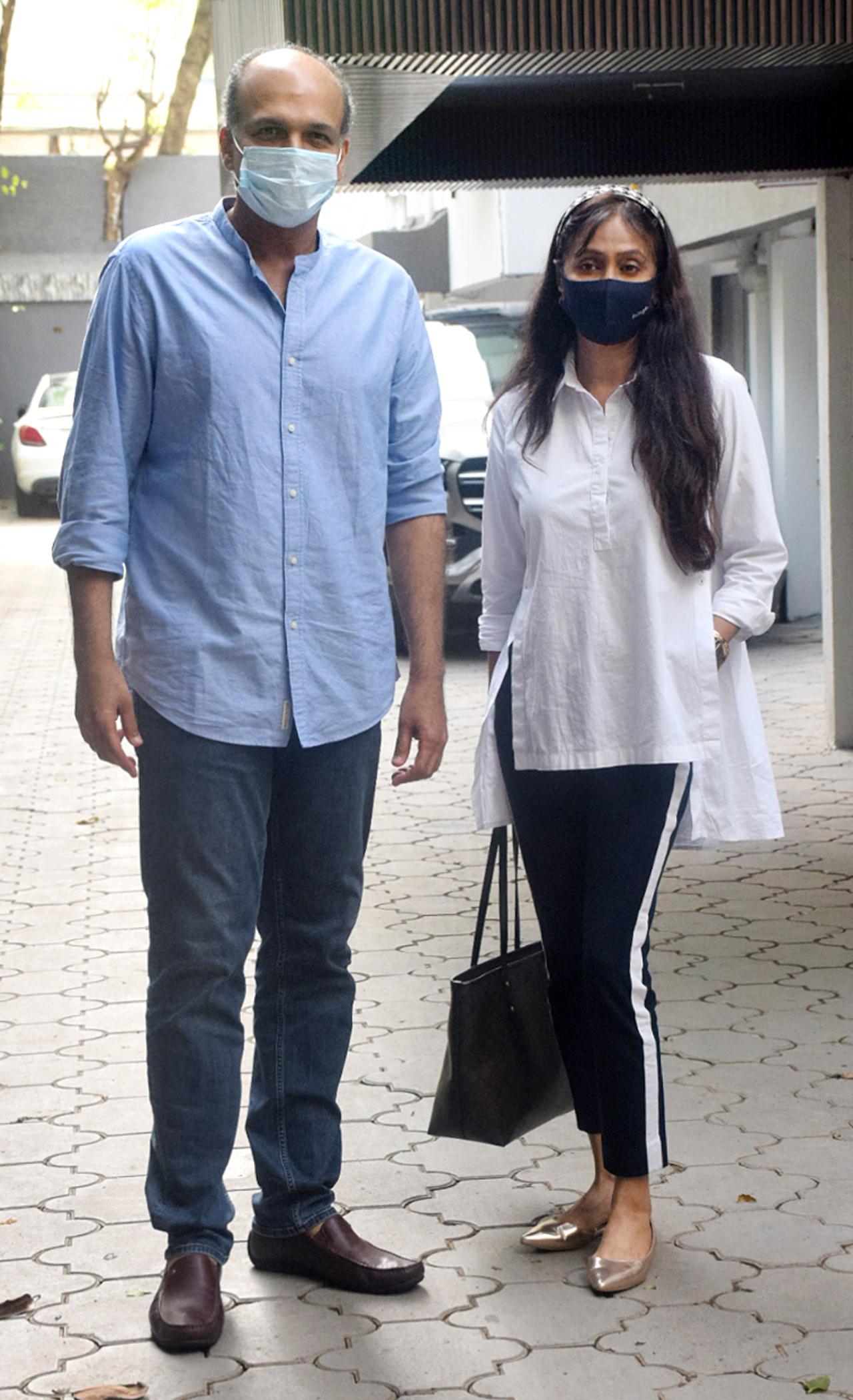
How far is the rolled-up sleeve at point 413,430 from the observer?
12.1 feet

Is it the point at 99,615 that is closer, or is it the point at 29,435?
the point at 99,615

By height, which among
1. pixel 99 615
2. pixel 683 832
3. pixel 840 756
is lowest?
pixel 840 756

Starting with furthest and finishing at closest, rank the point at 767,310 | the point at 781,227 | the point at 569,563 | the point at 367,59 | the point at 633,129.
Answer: the point at 767,310 < the point at 781,227 < the point at 633,129 < the point at 367,59 < the point at 569,563

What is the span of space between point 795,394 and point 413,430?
442 inches

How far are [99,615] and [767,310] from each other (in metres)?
12.1

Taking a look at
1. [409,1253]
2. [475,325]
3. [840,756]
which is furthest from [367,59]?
[475,325]

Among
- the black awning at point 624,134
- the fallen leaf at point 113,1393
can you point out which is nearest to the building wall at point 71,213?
the black awning at point 624,134

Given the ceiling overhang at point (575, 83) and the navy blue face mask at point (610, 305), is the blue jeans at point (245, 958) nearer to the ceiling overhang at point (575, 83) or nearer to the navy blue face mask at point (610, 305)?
the navy blue face mask at point (610, 305)

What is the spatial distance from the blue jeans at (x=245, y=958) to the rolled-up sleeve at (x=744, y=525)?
76 centimetres

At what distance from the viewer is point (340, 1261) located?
3734 mm

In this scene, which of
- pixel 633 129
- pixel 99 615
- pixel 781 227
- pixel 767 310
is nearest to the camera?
pixel 99 615

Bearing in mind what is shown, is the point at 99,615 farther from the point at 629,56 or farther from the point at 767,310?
the point at 767,310

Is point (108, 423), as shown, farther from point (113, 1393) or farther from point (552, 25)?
point (552, 25)

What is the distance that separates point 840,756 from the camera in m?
9.95
